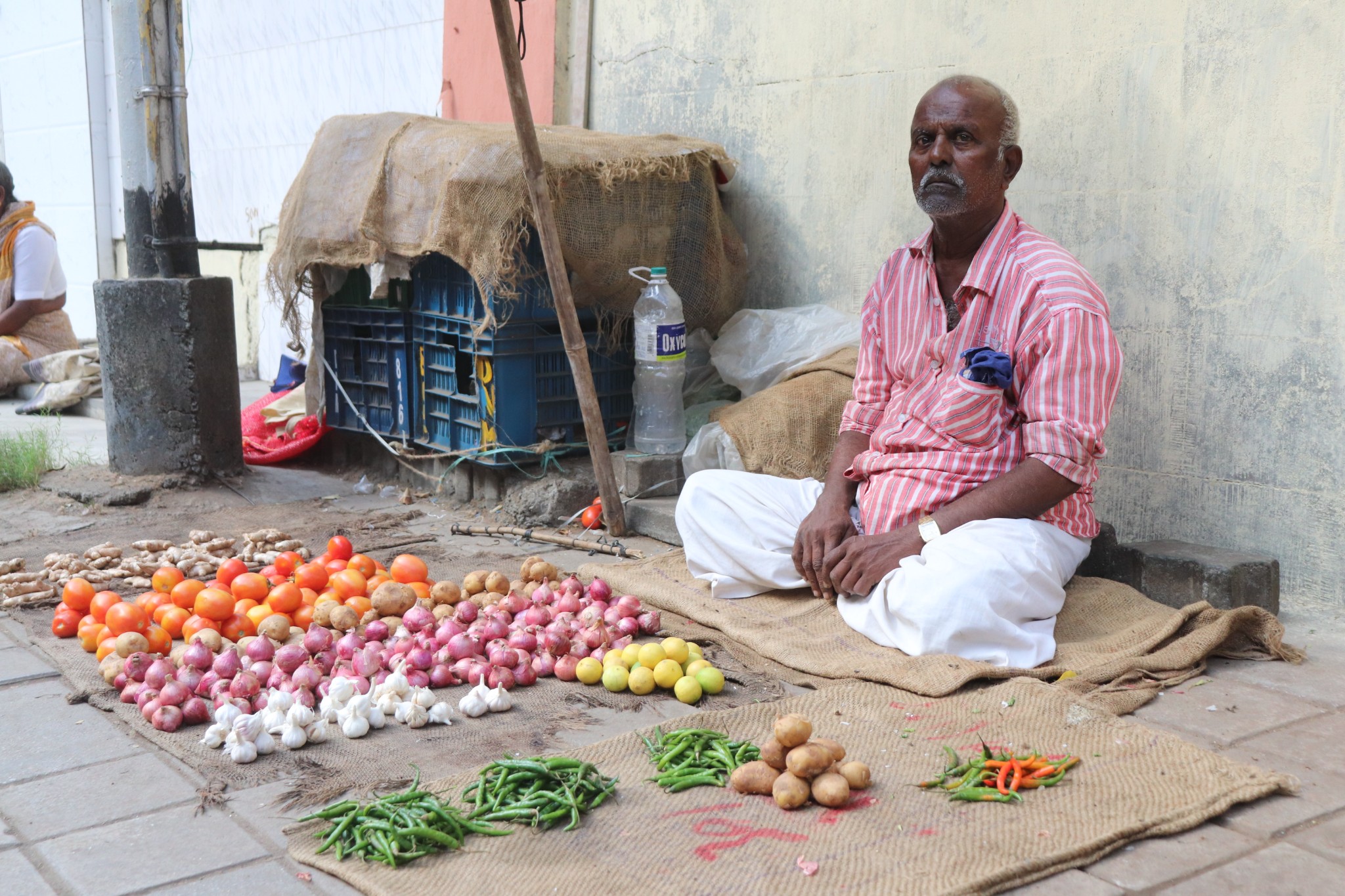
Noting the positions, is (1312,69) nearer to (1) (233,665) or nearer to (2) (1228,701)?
(2) (1228,701)

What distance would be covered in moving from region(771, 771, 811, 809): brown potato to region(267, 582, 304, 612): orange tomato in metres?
1.88

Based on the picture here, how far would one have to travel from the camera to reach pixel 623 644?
3496 mm

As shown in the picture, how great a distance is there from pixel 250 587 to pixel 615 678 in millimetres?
1292

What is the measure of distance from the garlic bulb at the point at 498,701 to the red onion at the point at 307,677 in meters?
0.45

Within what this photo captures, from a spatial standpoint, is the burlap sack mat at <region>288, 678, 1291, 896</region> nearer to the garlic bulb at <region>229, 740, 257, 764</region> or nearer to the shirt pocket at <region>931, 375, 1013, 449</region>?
the garlic bulb at <region>229, 740, 257, 764</region>

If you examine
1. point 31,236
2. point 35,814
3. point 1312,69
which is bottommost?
point 35,814

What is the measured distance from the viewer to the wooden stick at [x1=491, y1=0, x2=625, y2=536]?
4.32 meters

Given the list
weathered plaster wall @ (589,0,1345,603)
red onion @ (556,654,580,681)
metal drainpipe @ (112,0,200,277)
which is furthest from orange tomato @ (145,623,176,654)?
Answer: weathered plaster wall @ (589,0,1345,603)

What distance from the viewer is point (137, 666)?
320cm

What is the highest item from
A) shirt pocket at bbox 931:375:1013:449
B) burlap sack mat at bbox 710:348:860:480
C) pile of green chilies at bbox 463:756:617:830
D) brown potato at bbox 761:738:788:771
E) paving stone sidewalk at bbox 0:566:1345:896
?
shirt pocket at bbox 931:375:1013:449

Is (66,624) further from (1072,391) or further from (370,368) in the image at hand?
(1072,391)

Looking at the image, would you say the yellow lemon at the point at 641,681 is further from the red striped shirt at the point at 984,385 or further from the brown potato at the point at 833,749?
the red striped shirt at the point at 984,385

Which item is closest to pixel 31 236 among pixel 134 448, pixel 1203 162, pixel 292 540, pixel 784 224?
pixel 134 448

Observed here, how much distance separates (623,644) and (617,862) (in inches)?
49.2
